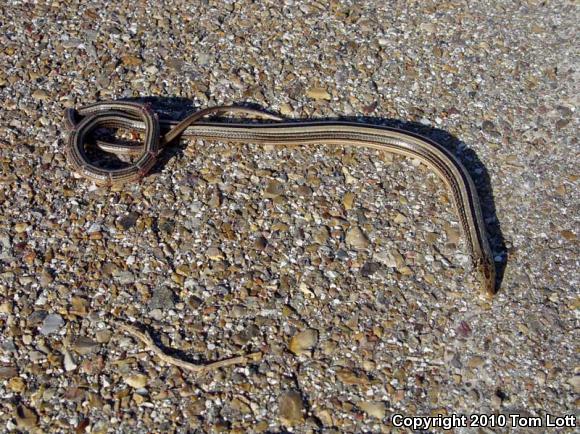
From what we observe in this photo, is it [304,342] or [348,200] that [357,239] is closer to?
[348,200]

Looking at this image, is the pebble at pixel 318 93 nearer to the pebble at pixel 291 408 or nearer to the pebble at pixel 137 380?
the pebble at pixel 291 408

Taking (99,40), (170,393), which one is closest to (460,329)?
(170,393)

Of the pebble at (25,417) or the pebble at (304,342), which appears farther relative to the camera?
the pebble at (304,342)

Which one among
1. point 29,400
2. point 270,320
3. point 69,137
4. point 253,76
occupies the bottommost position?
point 29,400

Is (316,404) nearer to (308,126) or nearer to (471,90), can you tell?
(308,126)

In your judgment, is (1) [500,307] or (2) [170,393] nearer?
(2) [170,393]

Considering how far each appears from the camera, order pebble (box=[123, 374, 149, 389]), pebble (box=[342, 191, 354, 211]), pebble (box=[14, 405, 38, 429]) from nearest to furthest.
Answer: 1. pebble (box=[14, 405, 38, 429])
2. pebble (box=[123, 374, 149, 389])
3. pebble (box=[342, 191, 354, 211])

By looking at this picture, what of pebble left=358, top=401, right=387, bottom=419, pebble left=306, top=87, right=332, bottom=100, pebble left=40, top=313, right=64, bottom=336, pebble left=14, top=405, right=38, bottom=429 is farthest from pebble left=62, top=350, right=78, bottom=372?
pebble left=306, top=87, right=332, bottom=100

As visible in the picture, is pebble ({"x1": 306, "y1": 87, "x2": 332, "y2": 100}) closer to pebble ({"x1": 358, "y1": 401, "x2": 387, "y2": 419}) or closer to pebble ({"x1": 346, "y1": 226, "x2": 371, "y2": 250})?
pebble ({"x1": 346, "y1": 226, "x2": 371, "y2": 250})

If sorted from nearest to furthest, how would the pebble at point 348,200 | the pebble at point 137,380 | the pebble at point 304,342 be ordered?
the pebble at point 137,380
the pebble at point 304,342
the pebble at point 348,200

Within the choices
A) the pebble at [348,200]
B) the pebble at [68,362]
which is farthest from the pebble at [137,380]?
the pebble at [348,200]

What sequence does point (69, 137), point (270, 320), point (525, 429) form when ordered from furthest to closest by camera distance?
1. point (69, 137)
2. point (270, 320)
3. point (525, 429)
